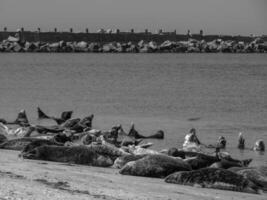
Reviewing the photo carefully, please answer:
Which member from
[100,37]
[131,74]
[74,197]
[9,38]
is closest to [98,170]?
[74,197]

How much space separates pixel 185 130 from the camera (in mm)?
25812

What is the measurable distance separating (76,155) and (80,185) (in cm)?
406

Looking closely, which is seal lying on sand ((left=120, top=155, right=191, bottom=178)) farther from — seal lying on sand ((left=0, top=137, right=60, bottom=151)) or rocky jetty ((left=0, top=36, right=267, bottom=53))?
rocky jetty ((left=0, top=36, right=267, bottom=53))

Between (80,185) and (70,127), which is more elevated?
(80,185)

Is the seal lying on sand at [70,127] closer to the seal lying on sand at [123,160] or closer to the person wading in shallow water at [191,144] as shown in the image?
the person wading in shallow water at [191,144]

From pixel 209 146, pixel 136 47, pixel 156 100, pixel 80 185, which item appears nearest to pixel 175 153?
pixel 209 146

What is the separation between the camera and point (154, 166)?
14336 mm

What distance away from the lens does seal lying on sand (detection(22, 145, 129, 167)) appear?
15718 millimetres

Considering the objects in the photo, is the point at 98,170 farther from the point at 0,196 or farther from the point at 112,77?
the point at 112,77

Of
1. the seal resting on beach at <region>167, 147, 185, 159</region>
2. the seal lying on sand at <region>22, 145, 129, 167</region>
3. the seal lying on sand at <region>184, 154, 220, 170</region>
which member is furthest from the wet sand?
the seal resting on beach at <region>167, 147, 185, 159</region>

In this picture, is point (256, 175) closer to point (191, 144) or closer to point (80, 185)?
point (80, 185)

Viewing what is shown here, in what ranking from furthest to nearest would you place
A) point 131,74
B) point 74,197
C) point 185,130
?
point 131,74 → point 185,130 → point 74,197

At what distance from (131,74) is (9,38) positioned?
5021 centimetres

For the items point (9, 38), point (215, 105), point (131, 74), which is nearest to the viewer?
point (215, 105)
